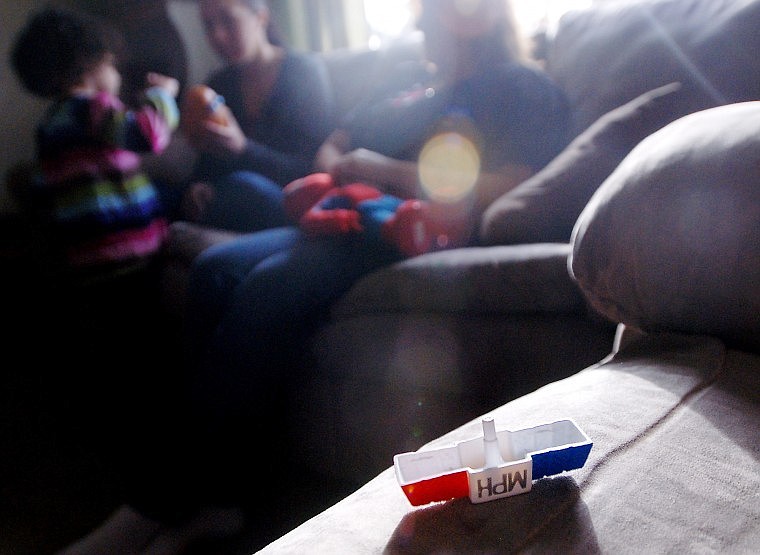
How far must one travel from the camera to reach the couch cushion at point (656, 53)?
3.48 feet

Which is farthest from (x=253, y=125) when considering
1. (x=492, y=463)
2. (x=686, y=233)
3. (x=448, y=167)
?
(x=492, y=463)

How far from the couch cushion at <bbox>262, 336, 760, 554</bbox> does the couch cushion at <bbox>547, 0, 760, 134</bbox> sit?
2.52ft

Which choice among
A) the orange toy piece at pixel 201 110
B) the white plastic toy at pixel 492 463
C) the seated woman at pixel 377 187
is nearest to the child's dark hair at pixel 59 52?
the orange toy piece at pixel 201 110

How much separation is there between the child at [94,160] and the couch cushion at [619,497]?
51.5 inches

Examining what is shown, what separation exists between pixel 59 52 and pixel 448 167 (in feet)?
3.62

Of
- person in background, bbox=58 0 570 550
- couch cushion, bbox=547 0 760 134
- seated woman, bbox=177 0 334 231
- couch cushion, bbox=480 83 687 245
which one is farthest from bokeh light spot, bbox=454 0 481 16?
seated woman, bbox=177 0 334 231

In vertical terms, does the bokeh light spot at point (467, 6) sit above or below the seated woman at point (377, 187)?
above

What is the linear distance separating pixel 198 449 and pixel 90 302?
58 cm

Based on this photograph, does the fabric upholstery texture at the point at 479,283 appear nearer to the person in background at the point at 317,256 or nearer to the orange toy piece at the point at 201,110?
the person in background at the point at 317,256

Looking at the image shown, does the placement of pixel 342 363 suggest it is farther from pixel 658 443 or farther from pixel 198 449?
pixel 658 443

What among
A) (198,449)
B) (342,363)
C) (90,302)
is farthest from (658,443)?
(90,302)

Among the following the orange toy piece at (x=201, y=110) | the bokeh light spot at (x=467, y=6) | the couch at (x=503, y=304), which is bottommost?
the couch at (x=503, y=304)

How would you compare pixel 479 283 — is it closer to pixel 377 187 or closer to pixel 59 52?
pixel 377 187

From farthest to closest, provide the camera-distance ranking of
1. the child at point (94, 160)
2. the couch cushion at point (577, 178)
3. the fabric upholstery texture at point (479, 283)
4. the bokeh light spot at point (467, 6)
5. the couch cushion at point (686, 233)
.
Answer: the child at point (94, 160) < the bokeh light spot at point (467, 6) < the couch cushion at point (577, 178) < the fabric upholstery texture at point (479, 283) < the couch cushion at point (686, 233)
